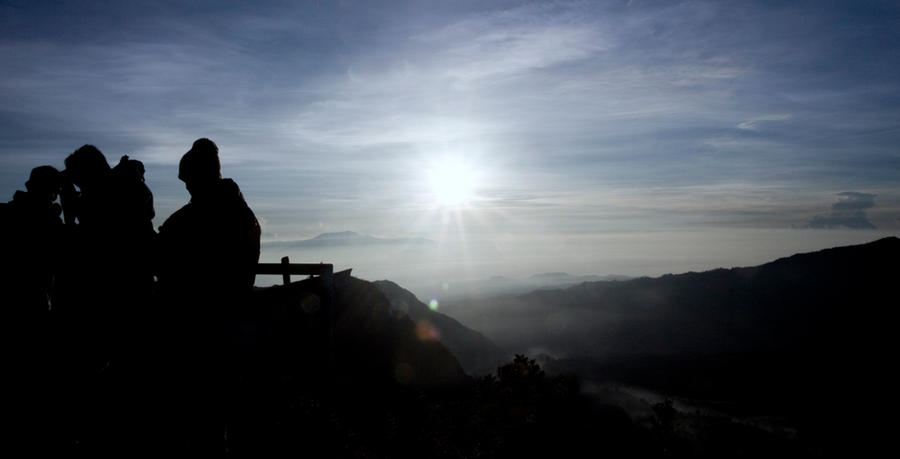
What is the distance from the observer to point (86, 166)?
4.83m

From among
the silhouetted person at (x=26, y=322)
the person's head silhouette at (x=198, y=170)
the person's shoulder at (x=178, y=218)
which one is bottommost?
the silhouetted person at (x=26, y=322)

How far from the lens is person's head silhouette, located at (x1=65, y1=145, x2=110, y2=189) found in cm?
478

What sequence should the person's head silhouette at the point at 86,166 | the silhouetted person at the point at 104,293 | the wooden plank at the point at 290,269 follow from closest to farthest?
1. the silhouetted person at the point at 104,293
2. the person's head silhouette at the point at 86,166
3. the wooden plank at the point at 290,269

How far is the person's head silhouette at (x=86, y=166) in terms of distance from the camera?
4777 millimetres

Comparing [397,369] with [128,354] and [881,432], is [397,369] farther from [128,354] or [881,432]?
[881,432]

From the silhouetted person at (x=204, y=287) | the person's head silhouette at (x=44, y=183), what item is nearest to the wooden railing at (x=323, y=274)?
the silhouetted person at (x=204, y=287)

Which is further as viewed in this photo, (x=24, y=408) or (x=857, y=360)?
(x=857, y=360)

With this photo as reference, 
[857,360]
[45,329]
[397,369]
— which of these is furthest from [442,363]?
[857,360]

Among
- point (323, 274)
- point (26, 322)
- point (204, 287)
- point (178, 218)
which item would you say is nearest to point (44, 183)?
point (26, 322)

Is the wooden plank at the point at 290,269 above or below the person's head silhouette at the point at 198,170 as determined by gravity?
below

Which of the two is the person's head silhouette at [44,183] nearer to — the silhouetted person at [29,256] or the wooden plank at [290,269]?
the silhouetted person at [29,256]

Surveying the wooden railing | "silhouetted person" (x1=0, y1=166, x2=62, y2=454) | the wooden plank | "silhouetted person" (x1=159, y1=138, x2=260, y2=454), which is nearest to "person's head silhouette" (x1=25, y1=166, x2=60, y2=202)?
"silhouetted person" (x1=0, y1=166, x2=62, y2=454)

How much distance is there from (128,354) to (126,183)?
5.06 ft

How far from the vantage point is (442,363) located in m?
86.9
